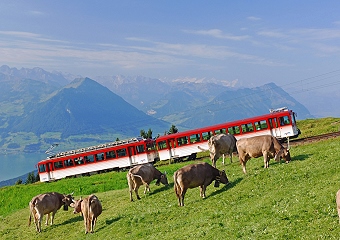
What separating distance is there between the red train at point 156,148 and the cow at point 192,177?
85.4ft

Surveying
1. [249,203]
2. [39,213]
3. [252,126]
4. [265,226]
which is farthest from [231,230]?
[252,126]

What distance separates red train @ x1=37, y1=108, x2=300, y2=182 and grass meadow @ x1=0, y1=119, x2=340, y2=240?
66.7 ft

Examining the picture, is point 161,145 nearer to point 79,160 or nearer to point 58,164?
point 79,160

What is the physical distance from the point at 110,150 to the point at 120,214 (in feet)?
105

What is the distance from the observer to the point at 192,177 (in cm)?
2103

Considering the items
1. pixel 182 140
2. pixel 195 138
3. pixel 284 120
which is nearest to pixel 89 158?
pixel 182 140

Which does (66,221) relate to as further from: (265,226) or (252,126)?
(252,126)

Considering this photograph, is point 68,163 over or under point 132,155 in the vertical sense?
over

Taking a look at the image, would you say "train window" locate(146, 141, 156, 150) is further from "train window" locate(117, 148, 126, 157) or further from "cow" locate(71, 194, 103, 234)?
"cow" locate(71, 194, 103, 234)

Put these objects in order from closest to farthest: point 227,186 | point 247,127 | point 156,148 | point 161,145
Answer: point 227,186 < point 247,127 < point 161,145 < point 156,148

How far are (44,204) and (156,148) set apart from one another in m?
30.6

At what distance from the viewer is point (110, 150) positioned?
180ft

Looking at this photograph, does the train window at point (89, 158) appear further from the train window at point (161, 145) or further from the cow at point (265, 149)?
the cow at point (265, 149)

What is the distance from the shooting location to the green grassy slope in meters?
13.7
